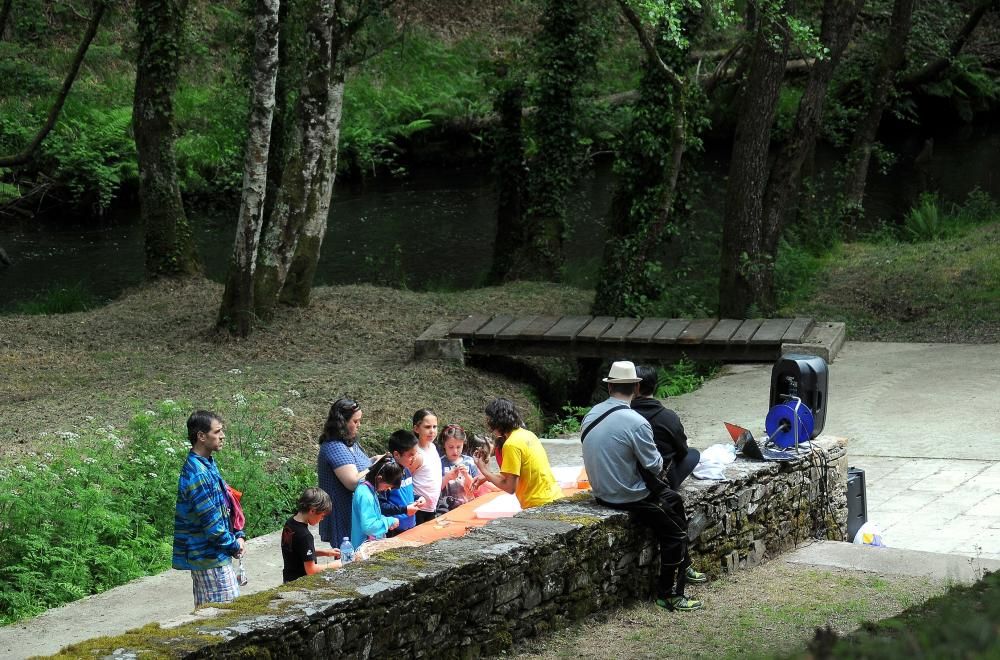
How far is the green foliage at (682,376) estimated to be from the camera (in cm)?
1444

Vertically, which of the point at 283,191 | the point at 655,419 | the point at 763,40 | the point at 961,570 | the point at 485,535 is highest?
the point at 763,40

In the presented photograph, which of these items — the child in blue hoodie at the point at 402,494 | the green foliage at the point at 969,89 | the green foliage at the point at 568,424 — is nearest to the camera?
the child in blue hoodie at the point at 402,494

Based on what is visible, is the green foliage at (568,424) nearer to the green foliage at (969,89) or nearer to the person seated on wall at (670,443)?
the person seated on wall at (670,443)

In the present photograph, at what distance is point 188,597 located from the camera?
8.03 metres

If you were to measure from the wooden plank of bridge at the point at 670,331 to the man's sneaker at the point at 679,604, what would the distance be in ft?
24.7

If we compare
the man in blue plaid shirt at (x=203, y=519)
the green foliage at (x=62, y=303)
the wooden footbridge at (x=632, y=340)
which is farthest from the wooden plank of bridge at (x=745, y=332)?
the green foliage at (x=62, y=303)

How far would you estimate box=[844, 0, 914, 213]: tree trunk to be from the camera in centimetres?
2069

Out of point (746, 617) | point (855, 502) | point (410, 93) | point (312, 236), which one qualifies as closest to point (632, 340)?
point (312, 236)

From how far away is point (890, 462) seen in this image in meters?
11.4

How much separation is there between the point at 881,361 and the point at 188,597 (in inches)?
373

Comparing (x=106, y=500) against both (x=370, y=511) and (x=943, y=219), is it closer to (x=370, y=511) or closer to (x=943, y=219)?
(x=370, y=511)

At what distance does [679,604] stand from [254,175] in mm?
8736

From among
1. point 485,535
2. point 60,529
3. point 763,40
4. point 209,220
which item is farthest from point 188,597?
point 209,220

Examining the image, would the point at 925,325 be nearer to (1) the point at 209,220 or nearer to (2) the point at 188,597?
(2) the point at 188,597
